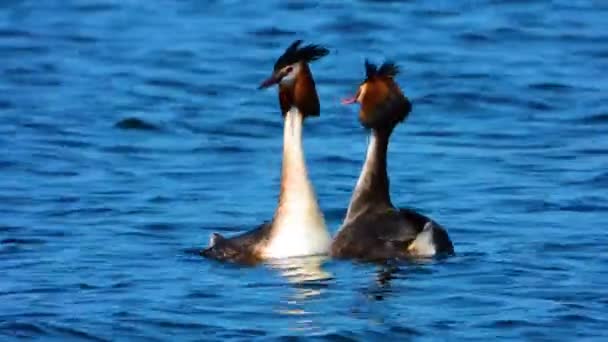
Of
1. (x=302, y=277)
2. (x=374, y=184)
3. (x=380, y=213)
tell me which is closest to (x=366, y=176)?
(x=374, y=184)

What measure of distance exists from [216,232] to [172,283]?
2.20 meters

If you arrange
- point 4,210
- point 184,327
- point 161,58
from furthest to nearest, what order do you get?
point 161,58 → point 4,210 → point 184,327

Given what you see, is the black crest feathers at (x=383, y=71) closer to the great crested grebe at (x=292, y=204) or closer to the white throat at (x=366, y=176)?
the white throat at (x=366, y=176)

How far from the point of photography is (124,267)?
14320mm

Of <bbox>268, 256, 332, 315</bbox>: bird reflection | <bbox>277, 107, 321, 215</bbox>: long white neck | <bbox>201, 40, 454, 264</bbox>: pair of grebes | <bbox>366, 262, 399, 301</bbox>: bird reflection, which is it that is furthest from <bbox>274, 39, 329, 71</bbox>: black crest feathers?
<bbox>366, 262, 399, 301</bbox>: bird reflection

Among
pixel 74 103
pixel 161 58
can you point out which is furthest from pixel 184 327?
pixel 161 58

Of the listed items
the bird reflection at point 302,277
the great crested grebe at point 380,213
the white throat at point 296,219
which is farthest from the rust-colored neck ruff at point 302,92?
the bird reflection at point 302,277

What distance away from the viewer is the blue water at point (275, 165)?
12.8 m

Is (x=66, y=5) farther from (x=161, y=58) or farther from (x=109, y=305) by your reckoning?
(x=109, y=305)

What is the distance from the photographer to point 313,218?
47.0ft

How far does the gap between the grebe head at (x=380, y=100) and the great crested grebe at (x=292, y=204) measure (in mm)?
494

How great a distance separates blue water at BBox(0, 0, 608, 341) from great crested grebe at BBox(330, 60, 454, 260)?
187 mm

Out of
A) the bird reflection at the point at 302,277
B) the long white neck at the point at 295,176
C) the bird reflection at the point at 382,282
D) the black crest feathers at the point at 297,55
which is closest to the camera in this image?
the bird reflection at the point at 302,277

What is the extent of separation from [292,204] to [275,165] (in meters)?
4.89
